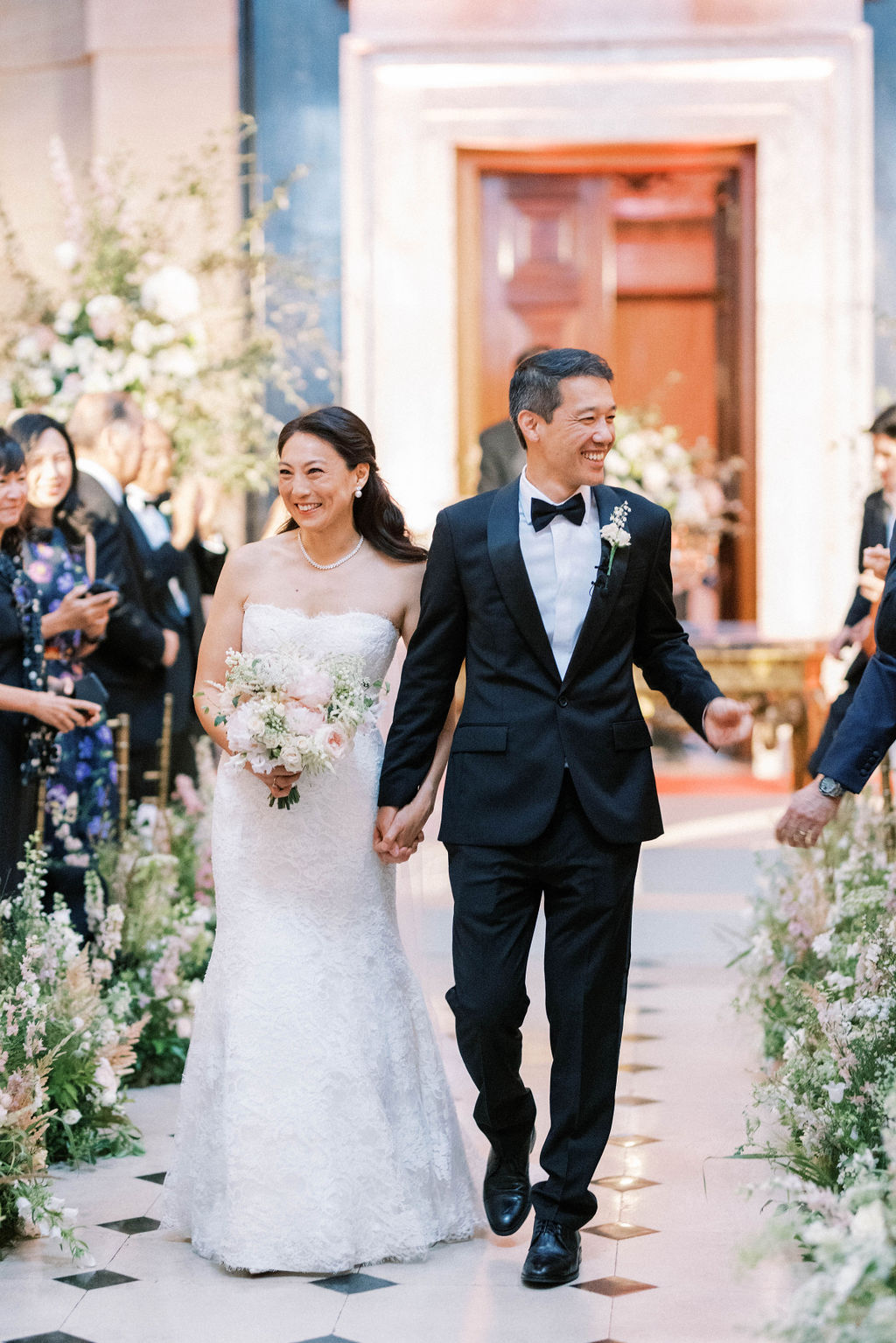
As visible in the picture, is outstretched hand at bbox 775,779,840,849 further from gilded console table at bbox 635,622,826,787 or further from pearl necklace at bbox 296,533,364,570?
gilded console table at bbox 635,622,826,787

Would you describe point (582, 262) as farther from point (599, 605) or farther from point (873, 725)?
point (873, 725)

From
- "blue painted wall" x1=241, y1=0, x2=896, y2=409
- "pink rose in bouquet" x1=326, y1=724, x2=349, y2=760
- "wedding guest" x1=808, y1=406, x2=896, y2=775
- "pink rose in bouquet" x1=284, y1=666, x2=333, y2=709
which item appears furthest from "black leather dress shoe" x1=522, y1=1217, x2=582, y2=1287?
"blue painted wall" x1=241, y1=0, x2=896, y2=409

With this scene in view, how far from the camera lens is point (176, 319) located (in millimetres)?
7875

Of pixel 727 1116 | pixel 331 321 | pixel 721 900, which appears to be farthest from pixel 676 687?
pixel 331 321

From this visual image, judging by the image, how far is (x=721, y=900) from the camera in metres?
7.75

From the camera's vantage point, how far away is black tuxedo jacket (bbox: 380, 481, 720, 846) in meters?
3.62

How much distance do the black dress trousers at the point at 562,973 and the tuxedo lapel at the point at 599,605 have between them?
0.88 ft

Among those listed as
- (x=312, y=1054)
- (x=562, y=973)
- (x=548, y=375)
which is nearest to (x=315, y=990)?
(x=312, y=1054)

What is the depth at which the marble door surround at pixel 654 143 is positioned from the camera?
32.4 feet

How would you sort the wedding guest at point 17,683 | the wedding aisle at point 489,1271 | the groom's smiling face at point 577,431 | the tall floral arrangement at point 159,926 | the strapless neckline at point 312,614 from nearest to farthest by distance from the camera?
the wedding aisle at point 489,1271 → the groom's smiling face at point 577,431 → the strapless neckline at point 312,614 → the wedding guest at point 17,683 → the tall floral arrangement at point 159,926

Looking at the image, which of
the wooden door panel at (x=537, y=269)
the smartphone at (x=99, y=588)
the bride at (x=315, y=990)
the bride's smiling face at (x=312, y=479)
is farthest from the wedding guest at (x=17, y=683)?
the wooden door panel at (x=537, y=269)

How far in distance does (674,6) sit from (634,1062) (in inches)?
260

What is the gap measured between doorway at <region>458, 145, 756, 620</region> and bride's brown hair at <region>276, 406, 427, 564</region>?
6.07m

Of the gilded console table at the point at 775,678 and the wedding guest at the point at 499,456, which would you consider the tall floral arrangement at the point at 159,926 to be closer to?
the wedding guest at the point at 499,456
